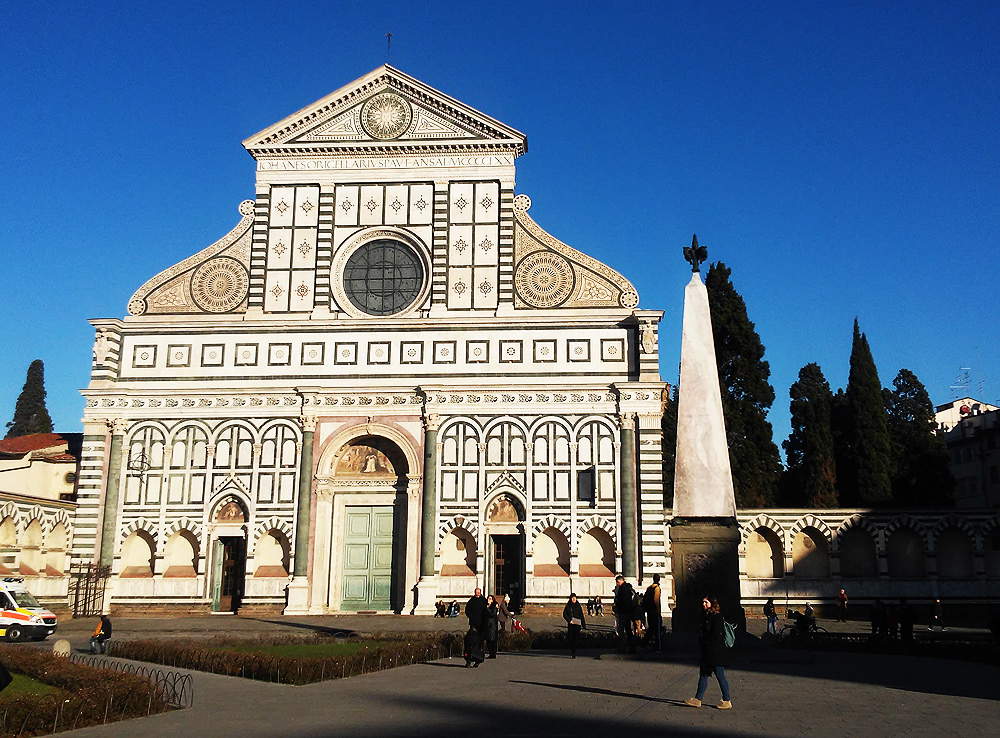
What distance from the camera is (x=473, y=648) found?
16.9 m

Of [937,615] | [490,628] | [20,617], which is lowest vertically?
[937,615]

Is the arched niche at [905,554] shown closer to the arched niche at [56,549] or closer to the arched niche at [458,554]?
the arched niche at [458,554]

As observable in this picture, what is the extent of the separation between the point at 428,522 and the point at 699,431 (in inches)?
581

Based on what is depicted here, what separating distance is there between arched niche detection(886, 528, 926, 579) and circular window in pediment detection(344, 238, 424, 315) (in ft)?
60.8

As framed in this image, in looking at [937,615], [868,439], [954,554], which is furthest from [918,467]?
[937,615]

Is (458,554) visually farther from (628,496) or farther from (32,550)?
(32,550)

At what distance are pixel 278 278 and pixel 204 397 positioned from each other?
4753 millimetres

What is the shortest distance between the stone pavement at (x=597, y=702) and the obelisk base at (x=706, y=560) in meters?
1.20

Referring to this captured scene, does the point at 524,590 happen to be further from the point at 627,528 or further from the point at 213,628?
the point at 213,628

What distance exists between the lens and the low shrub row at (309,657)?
51.1ft

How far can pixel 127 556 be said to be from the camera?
Answer: 1219 inches

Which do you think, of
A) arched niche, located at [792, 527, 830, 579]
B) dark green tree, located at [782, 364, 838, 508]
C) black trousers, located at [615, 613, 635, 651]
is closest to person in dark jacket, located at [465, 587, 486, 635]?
black trousers, located at [615, 613, 635, 651]

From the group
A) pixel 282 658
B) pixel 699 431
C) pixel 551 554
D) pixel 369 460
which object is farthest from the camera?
pixel 369 460

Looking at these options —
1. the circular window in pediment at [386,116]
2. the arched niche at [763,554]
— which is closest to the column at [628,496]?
the arched niche at [763,554]
